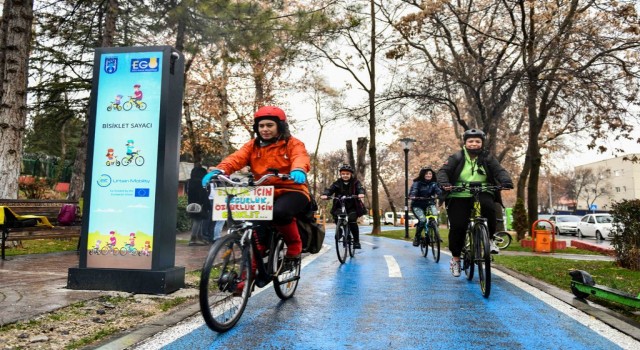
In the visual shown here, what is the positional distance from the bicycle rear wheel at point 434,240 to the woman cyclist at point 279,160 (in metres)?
5.58

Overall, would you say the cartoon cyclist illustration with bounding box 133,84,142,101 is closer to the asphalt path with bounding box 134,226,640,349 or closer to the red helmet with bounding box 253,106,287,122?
the red helmet with bounding box 253,106,287,122

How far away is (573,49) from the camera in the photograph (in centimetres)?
1391

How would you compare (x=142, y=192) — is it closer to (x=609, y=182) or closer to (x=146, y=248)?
(x=146, y=248)

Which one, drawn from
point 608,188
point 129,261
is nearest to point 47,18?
point 129,261

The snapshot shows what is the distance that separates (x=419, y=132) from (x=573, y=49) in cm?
3444

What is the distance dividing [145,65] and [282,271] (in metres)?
2.76

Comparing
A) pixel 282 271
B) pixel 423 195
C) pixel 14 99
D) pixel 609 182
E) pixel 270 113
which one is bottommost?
pixel 282 271

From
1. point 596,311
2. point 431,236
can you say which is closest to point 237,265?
point 596,311

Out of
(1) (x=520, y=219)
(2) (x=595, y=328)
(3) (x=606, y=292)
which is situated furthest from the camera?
(1) (x=520, y=219)

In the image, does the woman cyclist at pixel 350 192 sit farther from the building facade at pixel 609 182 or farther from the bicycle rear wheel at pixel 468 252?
the building facade at pixel 609 182

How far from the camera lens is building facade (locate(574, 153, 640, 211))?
80.4 meters

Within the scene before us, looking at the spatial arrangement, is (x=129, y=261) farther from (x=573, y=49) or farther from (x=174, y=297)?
(x=573, y=49)

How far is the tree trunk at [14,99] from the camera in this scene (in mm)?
10609

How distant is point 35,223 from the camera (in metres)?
9.12
